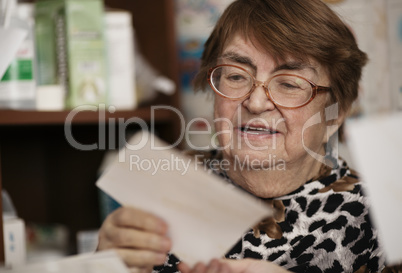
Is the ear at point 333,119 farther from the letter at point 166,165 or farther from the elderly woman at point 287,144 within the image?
the letter at point 166,165

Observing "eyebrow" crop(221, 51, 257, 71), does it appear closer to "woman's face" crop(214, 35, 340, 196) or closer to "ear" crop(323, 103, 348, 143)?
"woman's face" crop(214, 35, 340, 196)

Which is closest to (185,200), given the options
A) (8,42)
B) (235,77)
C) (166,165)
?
(166,165)

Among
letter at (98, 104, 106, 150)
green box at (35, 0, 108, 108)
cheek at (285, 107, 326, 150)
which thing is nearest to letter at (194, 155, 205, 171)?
cheek at (285, 107, 326, 150)

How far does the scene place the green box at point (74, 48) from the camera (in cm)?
104

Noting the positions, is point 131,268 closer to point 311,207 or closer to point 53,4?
point 311,207

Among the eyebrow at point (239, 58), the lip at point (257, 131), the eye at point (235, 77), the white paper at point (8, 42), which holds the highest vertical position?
the white paper at point (8, 42)

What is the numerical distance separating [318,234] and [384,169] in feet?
0.36

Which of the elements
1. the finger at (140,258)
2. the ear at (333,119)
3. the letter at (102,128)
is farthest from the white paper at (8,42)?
the ear at (333,119)

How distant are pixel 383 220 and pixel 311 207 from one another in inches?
3.2

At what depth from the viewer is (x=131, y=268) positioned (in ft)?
2.00

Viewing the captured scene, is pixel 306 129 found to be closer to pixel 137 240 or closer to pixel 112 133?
pixel 137 240

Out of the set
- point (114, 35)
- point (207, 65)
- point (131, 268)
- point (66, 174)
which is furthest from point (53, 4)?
point (131, 268)

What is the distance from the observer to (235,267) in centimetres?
59

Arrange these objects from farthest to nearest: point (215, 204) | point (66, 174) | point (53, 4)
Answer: point (66, 174) → point (53, 4) → point (215, 204)
